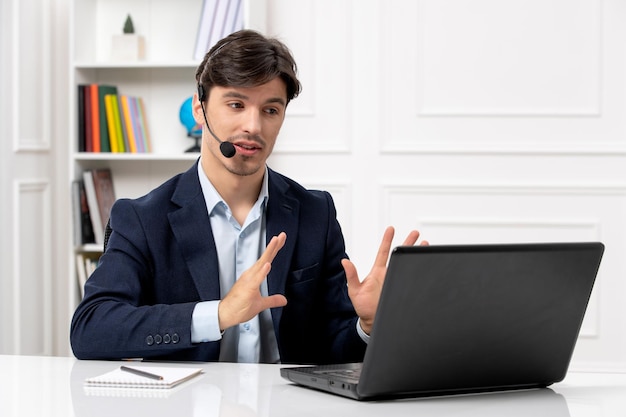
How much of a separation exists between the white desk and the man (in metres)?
0.27

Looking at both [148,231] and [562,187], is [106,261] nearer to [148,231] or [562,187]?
[148,231]

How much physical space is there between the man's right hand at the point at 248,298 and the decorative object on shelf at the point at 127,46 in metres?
2.48

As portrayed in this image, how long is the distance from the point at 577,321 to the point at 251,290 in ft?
1.81

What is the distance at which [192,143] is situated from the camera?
4.04m

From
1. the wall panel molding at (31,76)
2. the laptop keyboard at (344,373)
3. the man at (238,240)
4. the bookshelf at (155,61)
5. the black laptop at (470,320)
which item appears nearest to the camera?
the black laptop at (470,320)

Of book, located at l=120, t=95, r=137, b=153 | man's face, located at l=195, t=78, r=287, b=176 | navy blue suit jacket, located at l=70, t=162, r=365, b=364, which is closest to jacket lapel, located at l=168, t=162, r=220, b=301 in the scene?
navy blue suit jacket, located at l=70, t=162, r=365, b=364

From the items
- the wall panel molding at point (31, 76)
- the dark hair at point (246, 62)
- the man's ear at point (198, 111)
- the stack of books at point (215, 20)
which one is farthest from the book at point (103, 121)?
the dark hair at point (246, 62)

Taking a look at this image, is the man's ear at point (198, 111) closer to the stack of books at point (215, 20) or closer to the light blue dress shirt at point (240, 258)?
the light blue dress shirt at point (240, 258)

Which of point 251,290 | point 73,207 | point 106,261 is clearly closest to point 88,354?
point 106,261

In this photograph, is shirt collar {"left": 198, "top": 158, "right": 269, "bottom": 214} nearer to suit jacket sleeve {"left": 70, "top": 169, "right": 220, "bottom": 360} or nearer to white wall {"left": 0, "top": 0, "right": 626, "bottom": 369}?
suit jacket sleeve {"left": 70, "top": 169, "right": 220, "bottom": 360}

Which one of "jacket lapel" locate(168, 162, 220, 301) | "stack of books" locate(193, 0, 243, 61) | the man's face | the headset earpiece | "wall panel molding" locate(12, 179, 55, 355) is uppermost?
"stack of books" locate(193, 0, 243, 61)

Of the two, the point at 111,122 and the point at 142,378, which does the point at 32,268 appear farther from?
the point at 142,378

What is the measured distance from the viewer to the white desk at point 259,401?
1.30 metres

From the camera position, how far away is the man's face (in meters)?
1.96
